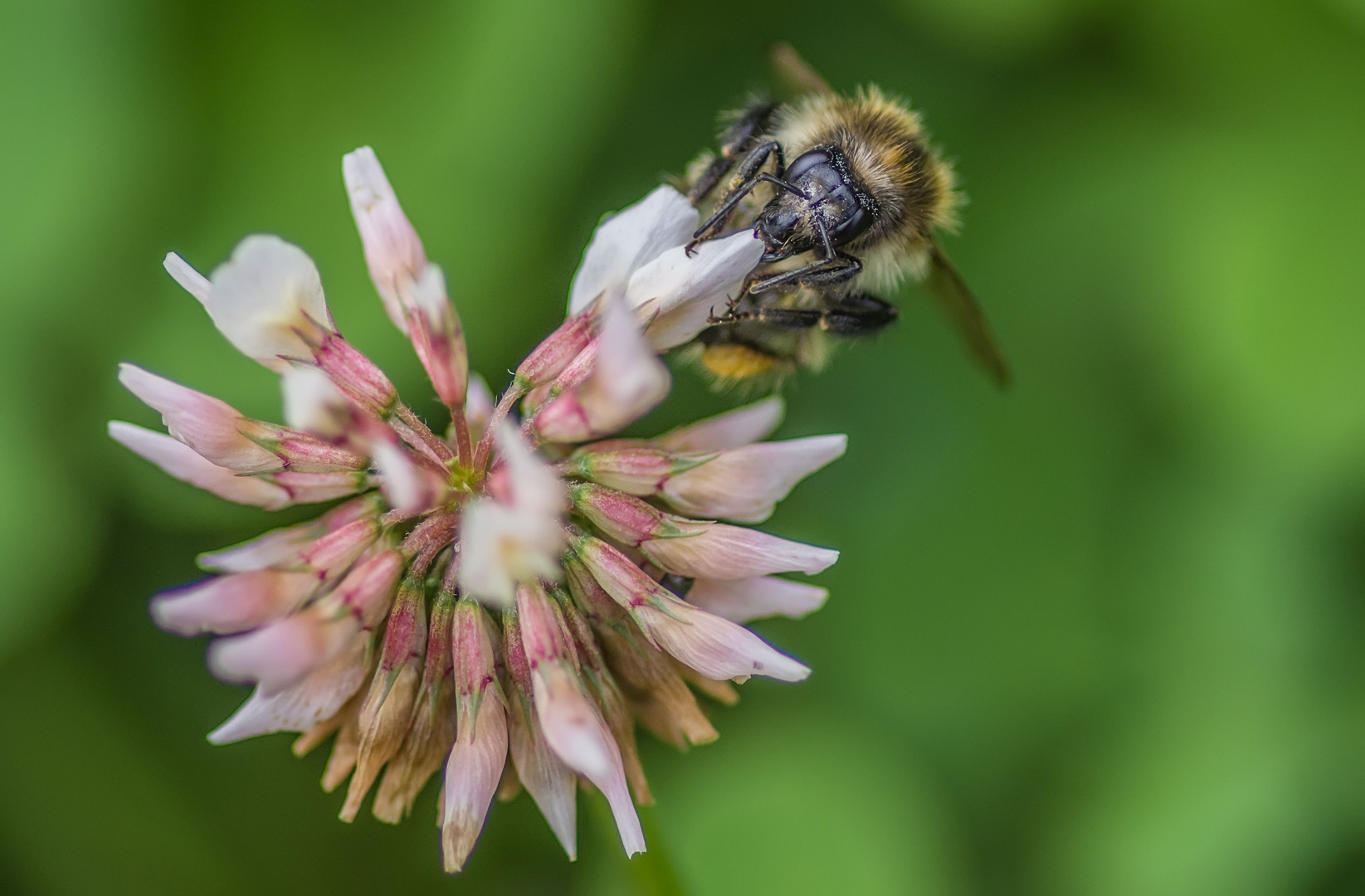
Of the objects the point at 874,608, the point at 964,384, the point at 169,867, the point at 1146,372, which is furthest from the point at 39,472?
the point at 1146,372

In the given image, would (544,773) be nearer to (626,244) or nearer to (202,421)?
(202,421)

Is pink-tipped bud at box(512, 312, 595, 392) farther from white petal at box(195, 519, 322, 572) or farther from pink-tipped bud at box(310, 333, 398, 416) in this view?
white petal at box(195, 519, 322, 572)

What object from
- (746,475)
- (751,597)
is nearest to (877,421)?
(751,597)

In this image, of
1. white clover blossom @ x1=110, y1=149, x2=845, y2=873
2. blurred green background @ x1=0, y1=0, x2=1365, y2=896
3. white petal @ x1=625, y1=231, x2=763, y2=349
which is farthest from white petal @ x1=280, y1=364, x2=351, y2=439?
blurred green background @ x1=0, y1=0, x2=1365, y2=896

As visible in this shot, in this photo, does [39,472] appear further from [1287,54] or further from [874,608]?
[1287,54]

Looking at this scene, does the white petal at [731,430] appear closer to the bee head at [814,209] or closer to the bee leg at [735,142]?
the bee head at [814,209]

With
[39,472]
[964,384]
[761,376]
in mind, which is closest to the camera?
[761,376]
